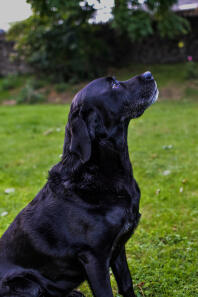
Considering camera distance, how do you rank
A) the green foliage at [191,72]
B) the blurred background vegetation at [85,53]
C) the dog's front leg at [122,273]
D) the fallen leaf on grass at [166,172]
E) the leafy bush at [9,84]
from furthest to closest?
the leafy bush at [9,84], the blurred background vegetation at [85,53], the green foliage at [191,72], the fallen leaf on grass at [166,172], the dog's front leg at [122,273]

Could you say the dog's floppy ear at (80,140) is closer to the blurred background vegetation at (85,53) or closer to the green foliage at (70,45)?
the blurred background vegetation at (85,53)

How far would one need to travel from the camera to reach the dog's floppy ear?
2.21 metres

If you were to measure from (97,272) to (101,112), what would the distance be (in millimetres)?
1098

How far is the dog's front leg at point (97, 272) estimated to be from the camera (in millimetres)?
2133

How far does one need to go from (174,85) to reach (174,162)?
28.3 ft

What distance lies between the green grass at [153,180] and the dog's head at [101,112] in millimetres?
1457

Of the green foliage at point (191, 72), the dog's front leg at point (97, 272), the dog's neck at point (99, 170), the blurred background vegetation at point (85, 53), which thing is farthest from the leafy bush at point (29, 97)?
the dog's front leg at point (97, 272)

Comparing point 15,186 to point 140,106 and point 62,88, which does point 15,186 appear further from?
point 62,88

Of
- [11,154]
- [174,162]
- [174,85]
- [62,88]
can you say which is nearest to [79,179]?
[174,162]

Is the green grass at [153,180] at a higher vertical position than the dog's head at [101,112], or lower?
lower

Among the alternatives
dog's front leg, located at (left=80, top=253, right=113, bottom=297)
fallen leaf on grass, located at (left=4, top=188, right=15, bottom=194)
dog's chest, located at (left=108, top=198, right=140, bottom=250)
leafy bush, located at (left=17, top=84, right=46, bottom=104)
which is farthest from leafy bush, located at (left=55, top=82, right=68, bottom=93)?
dog's front leg, located at (left=80, top=253, right=113, bottom=297)

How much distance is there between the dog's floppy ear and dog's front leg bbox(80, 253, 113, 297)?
2.11 feet

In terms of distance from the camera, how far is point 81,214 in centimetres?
221

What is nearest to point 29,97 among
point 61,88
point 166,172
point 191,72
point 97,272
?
point 61,88
